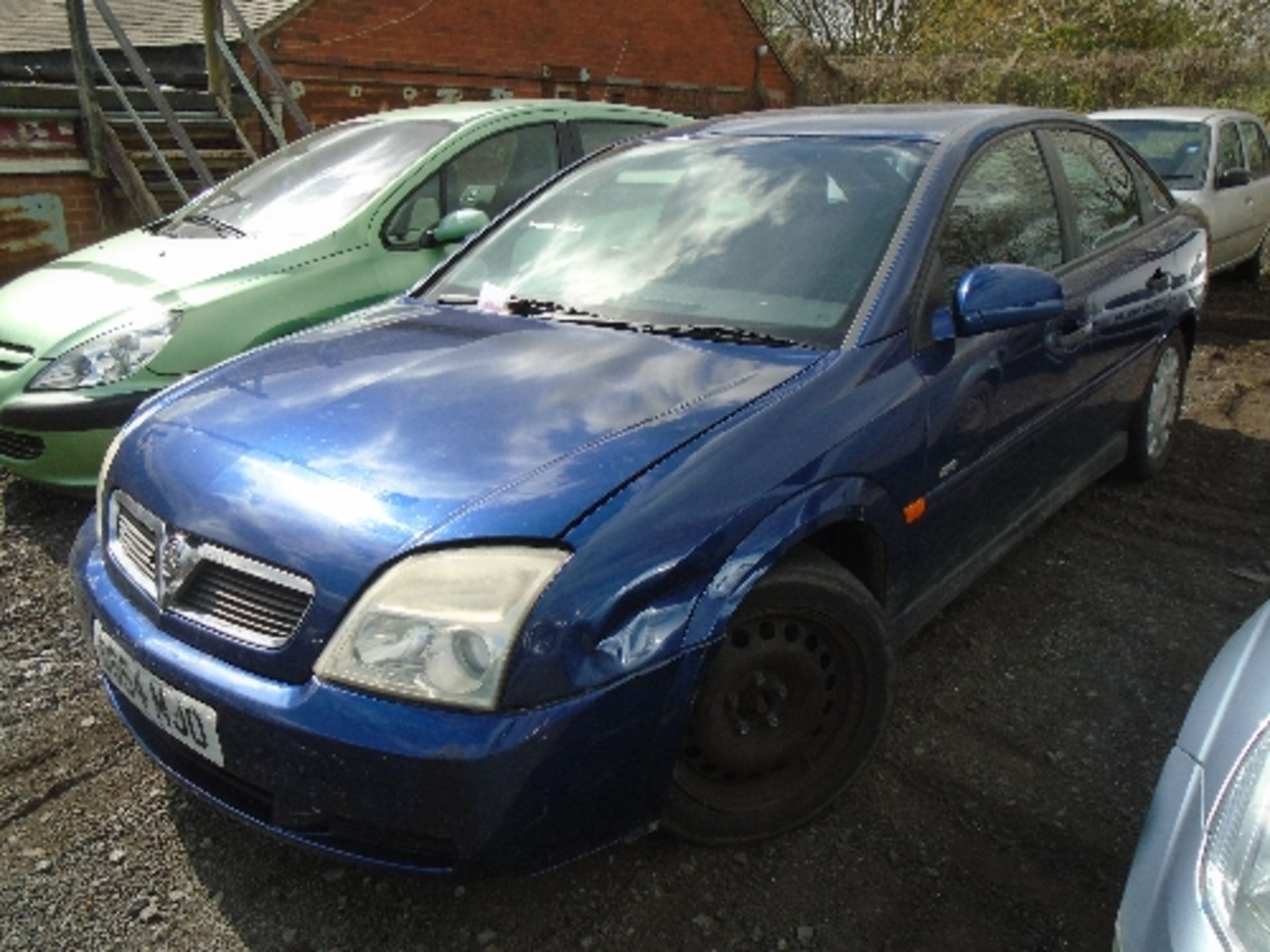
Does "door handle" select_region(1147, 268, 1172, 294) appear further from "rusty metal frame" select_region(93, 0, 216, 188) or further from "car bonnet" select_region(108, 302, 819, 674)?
"rusty metal frame" select_region(93, 0, 216, 188)

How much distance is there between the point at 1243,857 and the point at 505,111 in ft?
15.5

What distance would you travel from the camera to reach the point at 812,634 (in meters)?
2.30

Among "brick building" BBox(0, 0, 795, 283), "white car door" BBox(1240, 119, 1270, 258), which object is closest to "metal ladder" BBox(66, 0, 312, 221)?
"brick building" BBox(0, 0, 795, 283)

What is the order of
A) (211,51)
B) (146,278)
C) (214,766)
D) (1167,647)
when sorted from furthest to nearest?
1. (211,51)
2. (146,278)
3. (1167,647)
4. (214,766)

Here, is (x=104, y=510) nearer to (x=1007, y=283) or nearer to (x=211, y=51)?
(x=1007, y=283)

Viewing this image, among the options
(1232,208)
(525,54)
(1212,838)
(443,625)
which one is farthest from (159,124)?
(1212,838)

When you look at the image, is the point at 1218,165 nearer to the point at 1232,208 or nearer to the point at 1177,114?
the point at 1232,208

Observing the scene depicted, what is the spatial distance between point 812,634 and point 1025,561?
1.79 meters

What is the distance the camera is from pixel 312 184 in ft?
16.3

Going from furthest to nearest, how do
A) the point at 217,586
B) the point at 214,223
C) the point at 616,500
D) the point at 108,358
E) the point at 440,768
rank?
the point at 214,223
the point at 108,358
the point at 217,586
the point at 616,500
the point at 440,768

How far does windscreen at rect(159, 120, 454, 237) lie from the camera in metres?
4.69

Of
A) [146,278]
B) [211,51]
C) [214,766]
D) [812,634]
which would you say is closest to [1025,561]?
[812,634]

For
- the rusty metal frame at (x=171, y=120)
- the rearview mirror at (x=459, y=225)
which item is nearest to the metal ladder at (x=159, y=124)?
the rusty metal frame at (x=171, y=120)

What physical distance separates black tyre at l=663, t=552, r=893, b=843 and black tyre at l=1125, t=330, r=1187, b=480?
2.37 m
